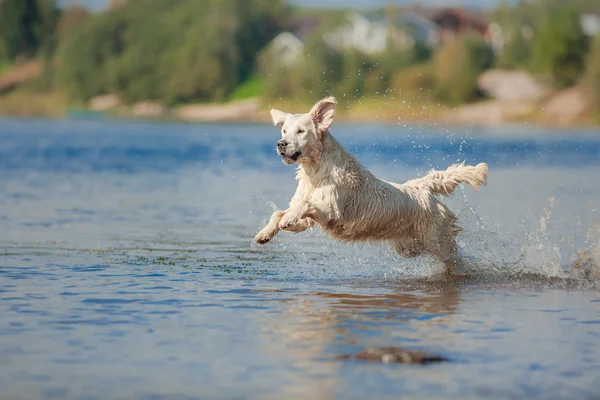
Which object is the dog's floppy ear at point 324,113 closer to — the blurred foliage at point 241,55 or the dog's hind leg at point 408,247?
the dog's hind leg at point 408,247

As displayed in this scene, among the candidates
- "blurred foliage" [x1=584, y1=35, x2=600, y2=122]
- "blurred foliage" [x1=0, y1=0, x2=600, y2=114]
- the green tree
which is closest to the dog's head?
"blurred foliage" [x1=0, y1=0, x2=600, y2=114]

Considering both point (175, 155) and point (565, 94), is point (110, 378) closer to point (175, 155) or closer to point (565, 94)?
point (175, 155)

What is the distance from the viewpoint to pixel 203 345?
9664 millimetres

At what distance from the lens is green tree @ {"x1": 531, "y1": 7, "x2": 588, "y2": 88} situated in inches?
3046

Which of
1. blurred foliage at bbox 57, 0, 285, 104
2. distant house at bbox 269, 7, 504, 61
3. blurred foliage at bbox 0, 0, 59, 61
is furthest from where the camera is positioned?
blurred foliage at bbox 0, 0, 59, 61

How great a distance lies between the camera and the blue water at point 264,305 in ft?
28.1

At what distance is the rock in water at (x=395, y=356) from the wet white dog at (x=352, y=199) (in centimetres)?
323

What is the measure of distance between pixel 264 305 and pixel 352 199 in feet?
7.05

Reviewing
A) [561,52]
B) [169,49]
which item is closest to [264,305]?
[561,52]

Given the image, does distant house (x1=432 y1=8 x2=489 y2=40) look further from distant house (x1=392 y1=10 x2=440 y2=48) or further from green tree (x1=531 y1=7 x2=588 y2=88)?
green tree (x1=531 y1=7 x2=588 y2=88)

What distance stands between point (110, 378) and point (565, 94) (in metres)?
71.9

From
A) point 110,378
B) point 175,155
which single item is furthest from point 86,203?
point 175,155

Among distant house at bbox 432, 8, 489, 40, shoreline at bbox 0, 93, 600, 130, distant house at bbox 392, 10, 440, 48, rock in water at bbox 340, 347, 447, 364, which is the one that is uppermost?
distant house at bbox 432, 8, 489, 40

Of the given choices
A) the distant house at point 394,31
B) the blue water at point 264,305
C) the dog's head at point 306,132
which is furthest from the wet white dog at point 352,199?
the distant house at point 394,31
